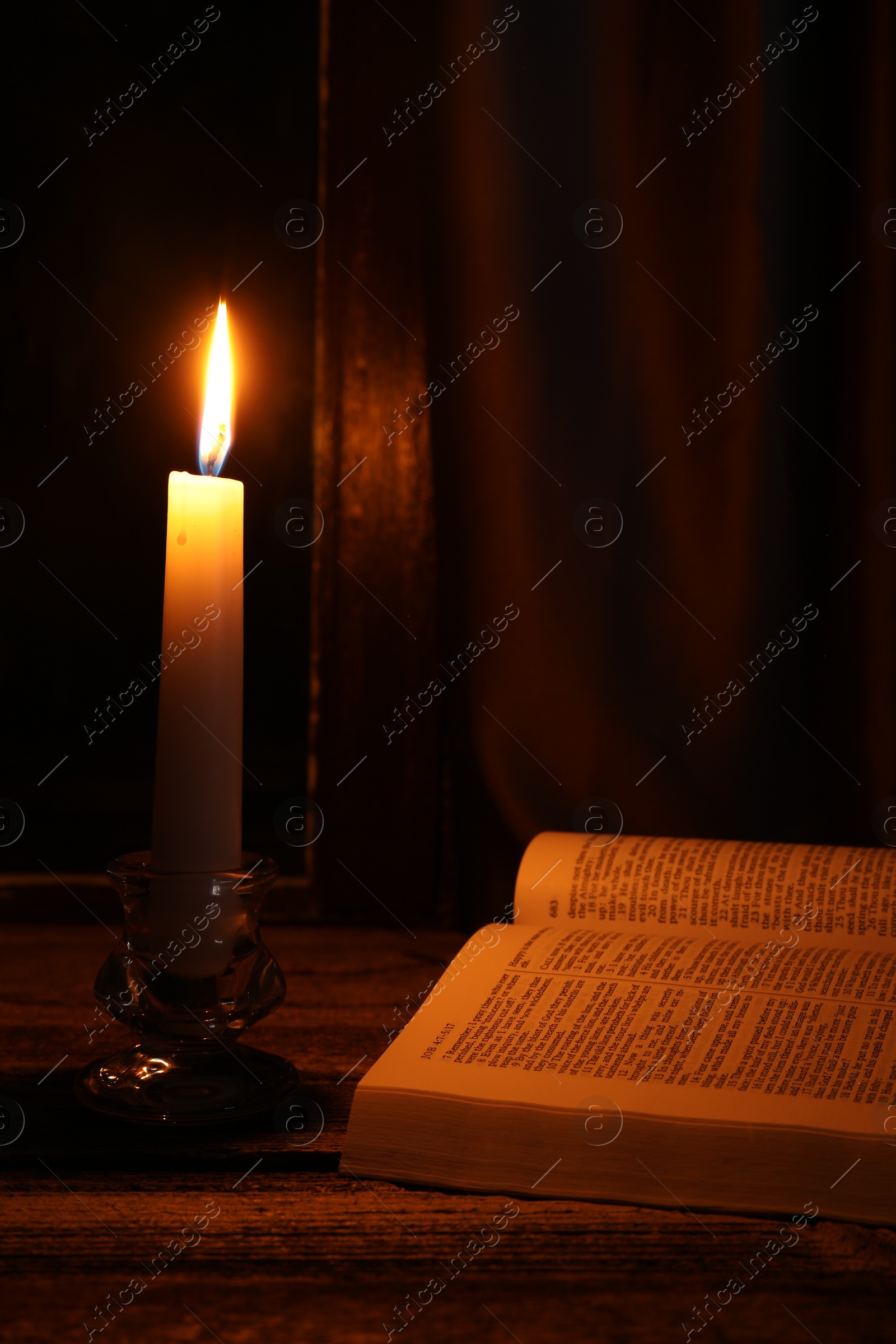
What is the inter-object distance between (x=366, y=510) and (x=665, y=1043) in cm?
58

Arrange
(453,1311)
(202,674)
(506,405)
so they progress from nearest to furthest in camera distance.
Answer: (453,1311)
(202,674)
(506,405)

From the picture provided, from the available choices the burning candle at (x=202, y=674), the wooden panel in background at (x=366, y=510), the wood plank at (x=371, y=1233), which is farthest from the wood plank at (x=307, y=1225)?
the wooden panel in background at (x=366, y=510)

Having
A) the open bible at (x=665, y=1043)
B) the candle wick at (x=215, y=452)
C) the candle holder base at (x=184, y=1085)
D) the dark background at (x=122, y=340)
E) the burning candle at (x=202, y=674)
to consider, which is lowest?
the open bible at (x=665, y=1043)

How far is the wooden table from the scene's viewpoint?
397 millimetres

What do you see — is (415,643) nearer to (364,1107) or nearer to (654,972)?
(654,972)

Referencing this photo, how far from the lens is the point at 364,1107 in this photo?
1.66ft

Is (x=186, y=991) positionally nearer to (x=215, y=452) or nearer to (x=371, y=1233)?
(x=371, y=1233)

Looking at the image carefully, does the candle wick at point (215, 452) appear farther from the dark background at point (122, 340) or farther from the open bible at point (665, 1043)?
the dark background at point (122, 340)

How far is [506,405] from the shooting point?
960 millimetres

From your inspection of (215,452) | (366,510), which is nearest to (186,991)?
(215,452)

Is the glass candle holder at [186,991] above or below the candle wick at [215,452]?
below

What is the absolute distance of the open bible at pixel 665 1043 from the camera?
1.56 ft

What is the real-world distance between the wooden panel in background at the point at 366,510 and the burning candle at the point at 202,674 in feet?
1.52

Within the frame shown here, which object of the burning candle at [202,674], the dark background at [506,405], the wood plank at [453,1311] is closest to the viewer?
the wood plank at [453,1311]
